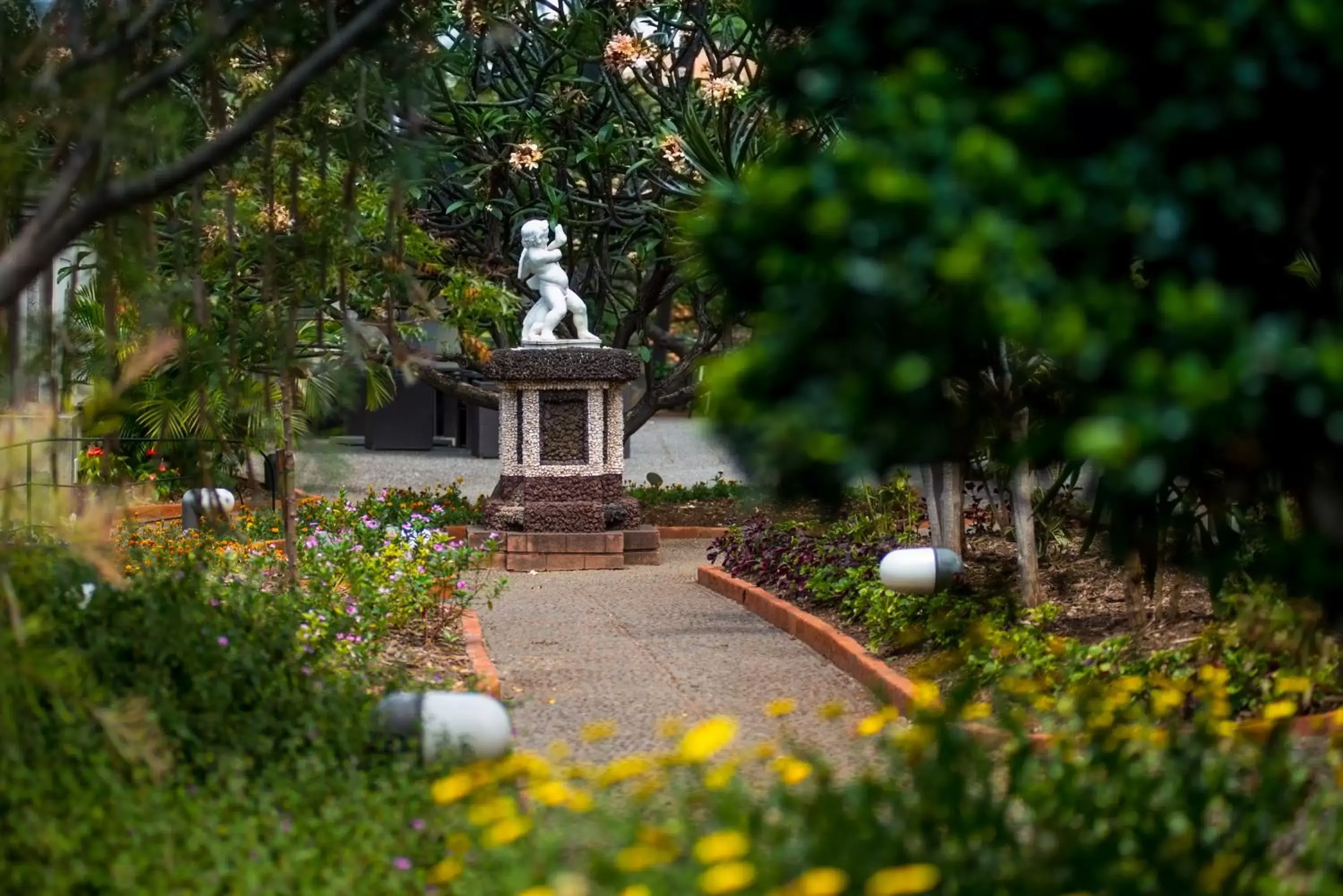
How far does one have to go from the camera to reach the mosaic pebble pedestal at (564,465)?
569 inches

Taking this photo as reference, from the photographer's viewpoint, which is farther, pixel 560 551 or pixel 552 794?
pixel 560 551

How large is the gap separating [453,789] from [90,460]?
10672 millimetres

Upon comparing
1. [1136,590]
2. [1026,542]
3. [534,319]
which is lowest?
[1136,590]

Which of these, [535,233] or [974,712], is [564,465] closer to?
[535,233]

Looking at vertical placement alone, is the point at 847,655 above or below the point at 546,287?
below

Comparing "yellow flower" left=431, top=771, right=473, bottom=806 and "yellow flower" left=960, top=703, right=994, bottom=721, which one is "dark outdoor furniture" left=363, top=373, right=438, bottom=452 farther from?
"yellow flower" left=431, top=771, right=473, bottom=806

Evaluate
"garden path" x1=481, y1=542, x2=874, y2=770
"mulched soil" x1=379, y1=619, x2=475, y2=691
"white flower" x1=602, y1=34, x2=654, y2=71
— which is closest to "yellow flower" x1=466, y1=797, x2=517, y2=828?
"garden path" x1=481, y1=542, x2=874, y2=770

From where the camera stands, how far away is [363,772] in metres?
4.88

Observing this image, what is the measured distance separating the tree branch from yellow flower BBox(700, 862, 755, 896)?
2642 millimetres

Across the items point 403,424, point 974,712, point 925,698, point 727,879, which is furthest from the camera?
point 403,424

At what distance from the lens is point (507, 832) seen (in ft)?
11.2

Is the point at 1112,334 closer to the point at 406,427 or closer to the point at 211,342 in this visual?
the point at 211,342

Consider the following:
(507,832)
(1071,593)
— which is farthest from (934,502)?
(507,832)

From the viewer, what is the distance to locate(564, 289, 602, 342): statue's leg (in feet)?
49.6
